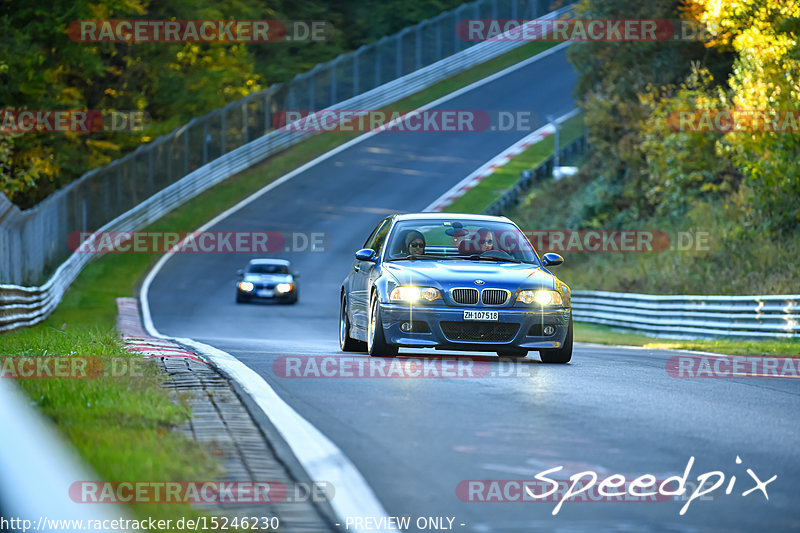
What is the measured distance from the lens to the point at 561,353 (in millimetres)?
13602

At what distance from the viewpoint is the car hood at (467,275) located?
1325 centimetres

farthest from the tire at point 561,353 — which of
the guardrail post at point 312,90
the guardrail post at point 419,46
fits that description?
the guardrail post at point 419,46

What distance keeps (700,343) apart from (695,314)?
4.24m

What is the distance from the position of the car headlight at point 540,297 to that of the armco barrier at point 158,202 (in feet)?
35.4

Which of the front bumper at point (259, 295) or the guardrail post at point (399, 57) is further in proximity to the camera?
the guardrail post at point (399, 57)

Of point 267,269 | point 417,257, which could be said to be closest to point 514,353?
point 417,257

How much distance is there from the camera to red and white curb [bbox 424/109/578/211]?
162ft

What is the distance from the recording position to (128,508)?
17.6 feet

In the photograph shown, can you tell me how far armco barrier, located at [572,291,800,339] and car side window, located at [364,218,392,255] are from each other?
33.2ft

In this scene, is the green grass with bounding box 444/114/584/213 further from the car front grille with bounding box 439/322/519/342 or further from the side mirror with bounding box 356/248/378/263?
the car front grille with bounding box 439/322/519/342

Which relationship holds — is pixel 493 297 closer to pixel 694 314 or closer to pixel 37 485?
pixel 37 485

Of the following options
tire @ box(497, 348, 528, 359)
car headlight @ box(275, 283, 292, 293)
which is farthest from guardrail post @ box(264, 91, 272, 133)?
tire @ box(497, 348, 528, 359)

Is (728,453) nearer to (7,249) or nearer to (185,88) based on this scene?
(7,249)

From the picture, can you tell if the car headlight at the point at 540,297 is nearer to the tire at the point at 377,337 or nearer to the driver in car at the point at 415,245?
the tire at the point at 377,337
